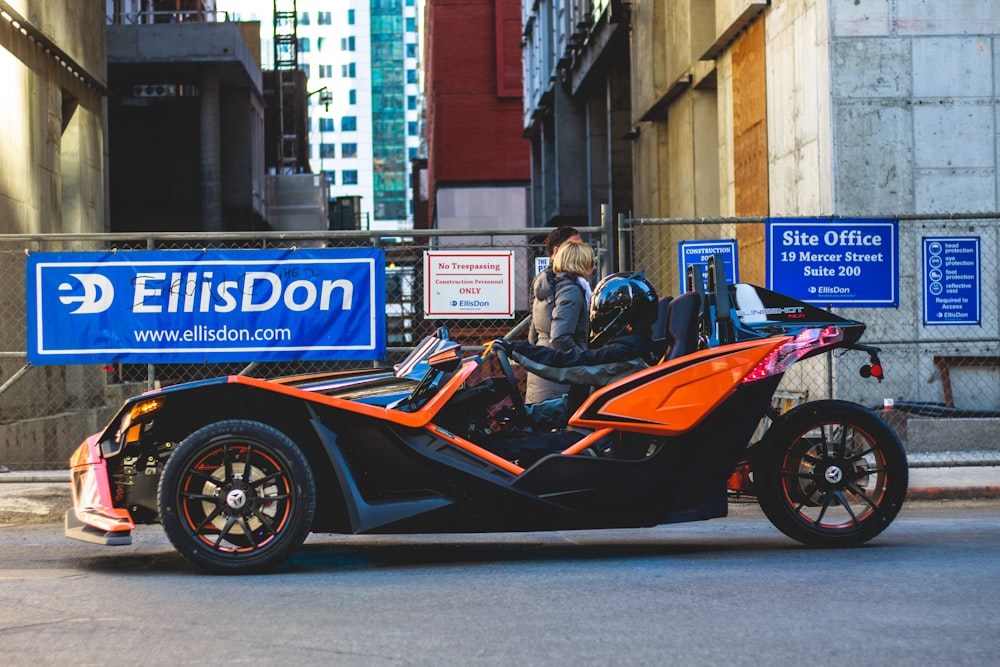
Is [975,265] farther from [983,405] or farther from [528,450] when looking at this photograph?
[528,450]

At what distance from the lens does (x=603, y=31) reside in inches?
1170

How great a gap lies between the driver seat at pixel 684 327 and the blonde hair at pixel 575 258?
1.28 m

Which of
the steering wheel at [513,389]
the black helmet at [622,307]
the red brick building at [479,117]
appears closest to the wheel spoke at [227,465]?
the steering wheel at [513,389]

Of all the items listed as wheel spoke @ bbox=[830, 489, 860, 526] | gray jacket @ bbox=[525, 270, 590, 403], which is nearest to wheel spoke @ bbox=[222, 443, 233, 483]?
gray jacket @ bbox=[525, 270, 590, 403]

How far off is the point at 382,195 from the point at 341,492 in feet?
556

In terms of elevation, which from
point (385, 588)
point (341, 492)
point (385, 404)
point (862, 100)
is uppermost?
point (862, 100)

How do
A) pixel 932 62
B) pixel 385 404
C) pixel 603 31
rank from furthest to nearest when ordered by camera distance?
1. pixel 603 31
2. pixel 932 62
3. pixel 385 404

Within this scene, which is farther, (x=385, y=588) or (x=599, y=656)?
(x=385, y=588)

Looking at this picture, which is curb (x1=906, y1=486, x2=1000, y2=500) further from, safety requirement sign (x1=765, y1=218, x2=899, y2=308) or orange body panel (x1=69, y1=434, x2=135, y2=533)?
orange body panel (x1=69, y1=434, x2=135, y2=533)

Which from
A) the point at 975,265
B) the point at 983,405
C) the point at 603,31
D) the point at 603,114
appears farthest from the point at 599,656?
the point at 603,114

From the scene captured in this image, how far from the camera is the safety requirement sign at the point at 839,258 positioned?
32.1 ft

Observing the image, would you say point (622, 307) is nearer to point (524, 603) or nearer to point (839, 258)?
point (524, 603)

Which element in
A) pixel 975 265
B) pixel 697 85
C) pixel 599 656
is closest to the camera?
pixel 599 656

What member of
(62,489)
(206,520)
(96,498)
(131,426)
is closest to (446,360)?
(206,520)
